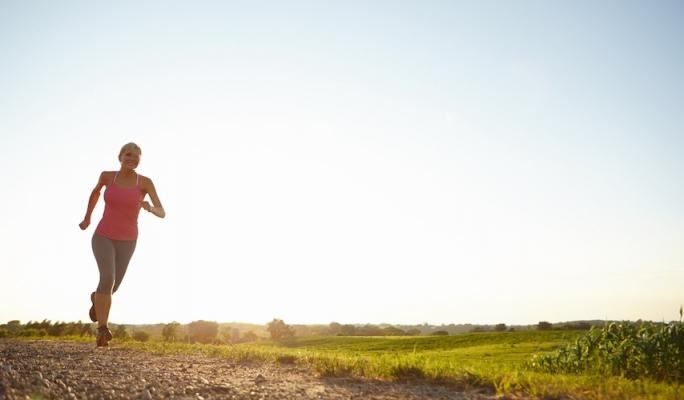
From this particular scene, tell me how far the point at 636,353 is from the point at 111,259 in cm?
846

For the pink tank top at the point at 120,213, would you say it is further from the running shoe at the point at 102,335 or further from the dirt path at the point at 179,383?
the dirt path at the point at 179,383

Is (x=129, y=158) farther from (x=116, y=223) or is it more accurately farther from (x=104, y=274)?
(x=104, y=274)

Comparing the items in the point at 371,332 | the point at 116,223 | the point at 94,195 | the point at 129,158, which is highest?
the point at 129,158

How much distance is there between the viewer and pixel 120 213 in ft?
29.4

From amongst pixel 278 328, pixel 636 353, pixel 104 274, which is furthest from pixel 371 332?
pixel 104 274

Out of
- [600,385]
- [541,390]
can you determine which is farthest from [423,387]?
[600,385]

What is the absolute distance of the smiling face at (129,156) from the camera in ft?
30.2

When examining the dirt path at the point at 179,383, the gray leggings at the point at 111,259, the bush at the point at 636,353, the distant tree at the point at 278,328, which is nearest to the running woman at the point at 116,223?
the gray leggings at the point at 111,259

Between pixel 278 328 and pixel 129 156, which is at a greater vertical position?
pixel 129 156

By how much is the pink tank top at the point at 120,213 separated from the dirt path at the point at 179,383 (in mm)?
2313

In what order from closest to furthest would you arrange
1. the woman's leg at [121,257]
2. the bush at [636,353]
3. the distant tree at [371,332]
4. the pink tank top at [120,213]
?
the bush at [636,353] → the pink tank top at [120,213] → the woman's leg at [121,257] → the distant tree at [371,332]

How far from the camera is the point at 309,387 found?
207 inches

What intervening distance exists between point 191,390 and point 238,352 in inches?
140

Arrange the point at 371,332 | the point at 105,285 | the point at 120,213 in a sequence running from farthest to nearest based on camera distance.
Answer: the point at 371,332 < the point at 120,213 < the point at 105,285
